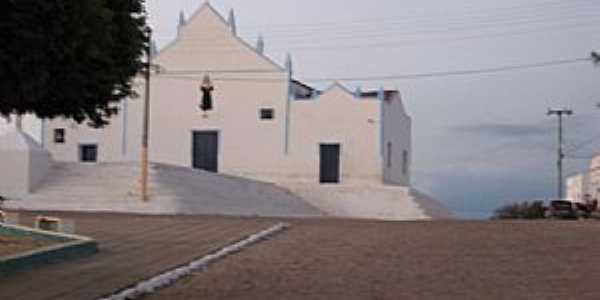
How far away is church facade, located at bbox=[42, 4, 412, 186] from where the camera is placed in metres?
53.8

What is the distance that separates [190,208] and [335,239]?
15706mm

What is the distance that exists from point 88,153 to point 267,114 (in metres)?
9.82

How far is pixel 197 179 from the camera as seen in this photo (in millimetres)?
44875

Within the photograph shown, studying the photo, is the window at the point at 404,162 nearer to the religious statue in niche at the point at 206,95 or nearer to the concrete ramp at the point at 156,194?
the religious statue in niche at the point at 206,95

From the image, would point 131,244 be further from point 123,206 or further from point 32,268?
point 123,206

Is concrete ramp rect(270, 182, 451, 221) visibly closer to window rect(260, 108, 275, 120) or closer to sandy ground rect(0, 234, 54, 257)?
window rect(260, 108, 275, 120)

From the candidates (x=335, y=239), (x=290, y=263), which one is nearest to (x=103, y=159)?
(x=335, y=239)

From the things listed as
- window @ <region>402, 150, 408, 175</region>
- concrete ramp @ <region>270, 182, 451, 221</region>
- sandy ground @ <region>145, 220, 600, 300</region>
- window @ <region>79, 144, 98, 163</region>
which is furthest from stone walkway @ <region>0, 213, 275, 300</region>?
window @ <region>402, 150, 408, 175</region>

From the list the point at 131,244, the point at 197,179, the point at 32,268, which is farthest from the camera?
the point at 197,179

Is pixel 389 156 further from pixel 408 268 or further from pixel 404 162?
pixel 408 268

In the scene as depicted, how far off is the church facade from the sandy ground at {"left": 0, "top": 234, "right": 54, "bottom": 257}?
3382cm

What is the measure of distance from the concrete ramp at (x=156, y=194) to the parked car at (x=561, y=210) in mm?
13290

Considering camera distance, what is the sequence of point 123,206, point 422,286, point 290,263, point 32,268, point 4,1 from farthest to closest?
point 123,206 < point 290,263 < point 32,268 < point 422,286 < point 4,1

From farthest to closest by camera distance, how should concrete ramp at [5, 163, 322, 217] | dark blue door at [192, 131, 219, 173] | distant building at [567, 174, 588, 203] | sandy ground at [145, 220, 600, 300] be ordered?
distant building at [567, 174, 588, 203]
dark blue door at [192, 131, 219, 173]
concrete ramp at [5, 163, 322, 217]
sandy ground at [145, 220, 600, 300]
